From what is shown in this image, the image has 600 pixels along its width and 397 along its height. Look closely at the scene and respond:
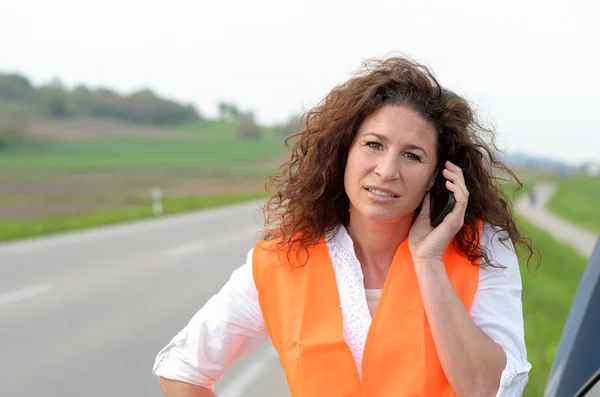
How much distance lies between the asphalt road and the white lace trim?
0.47 metres

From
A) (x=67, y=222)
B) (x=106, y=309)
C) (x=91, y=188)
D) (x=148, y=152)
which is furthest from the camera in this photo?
Answer: (x=148, y=152)

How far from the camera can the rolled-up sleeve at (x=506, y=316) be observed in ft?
6.54

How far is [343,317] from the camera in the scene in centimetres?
213

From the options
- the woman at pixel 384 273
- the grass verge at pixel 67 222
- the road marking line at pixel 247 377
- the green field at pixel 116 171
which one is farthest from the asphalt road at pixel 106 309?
the green field at pixel 116 171

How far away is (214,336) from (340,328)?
33cm

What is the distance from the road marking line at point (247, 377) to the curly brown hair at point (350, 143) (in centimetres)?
387

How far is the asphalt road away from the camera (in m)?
6.40

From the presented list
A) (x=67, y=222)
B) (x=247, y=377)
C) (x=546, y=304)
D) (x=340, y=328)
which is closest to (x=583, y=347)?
(x=340, y=328)

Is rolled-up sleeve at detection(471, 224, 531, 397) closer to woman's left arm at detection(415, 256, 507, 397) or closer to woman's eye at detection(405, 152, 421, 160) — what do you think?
woman's left arm at detection(415, 256, 507, 397)

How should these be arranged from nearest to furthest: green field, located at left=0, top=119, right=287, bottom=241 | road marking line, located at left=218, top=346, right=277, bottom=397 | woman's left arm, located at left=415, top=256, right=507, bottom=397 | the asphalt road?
woman's left arm, located at left=415, top=256, right=507, bottom=397
road marking line, located at left=218, top=346, right=277, bottom=397
the asphalt road
green field, located at left=0, top=119, right=287, bottom=241

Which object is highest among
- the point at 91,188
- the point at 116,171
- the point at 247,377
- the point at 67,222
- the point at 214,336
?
the point at 214,336

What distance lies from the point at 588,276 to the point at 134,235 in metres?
16.1

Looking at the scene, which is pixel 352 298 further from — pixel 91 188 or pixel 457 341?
pixel 91 188

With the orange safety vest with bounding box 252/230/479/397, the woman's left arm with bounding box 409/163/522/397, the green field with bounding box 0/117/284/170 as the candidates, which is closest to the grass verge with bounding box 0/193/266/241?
the orange safety vest with bounding box 252/230/479/397
